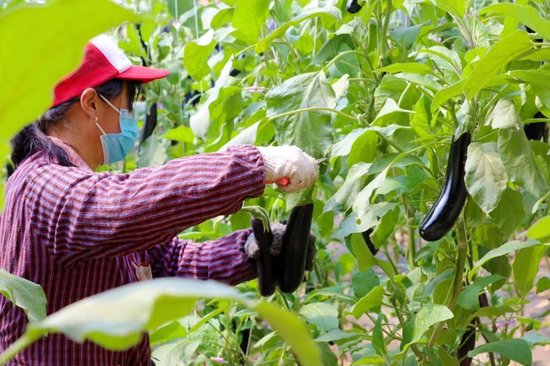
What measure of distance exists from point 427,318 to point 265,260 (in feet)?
1.24

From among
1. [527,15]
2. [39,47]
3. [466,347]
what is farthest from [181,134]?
[39,47]

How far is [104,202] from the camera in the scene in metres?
1.38

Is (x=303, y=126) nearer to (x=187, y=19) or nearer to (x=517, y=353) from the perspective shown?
(x=517, y=353)

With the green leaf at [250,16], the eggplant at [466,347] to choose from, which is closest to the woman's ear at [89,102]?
the green leaf at [250,16]

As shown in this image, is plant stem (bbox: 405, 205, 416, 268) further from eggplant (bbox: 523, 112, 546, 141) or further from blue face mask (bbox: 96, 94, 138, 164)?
blue face mask (bbox: 96, 94, 138, 164)

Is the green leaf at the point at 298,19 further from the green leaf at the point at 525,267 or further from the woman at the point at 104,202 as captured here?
the green leaf at the point at 525,267

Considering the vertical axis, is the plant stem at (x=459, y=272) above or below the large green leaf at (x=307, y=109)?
below

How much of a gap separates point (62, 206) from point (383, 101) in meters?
0.55

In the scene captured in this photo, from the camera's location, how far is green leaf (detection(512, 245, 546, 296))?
1.57 metres

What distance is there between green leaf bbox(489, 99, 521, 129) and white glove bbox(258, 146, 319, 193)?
28 cm

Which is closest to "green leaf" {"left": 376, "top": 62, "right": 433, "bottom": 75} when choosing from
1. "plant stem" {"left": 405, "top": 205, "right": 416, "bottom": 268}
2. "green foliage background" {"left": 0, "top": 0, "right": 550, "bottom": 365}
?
"green foliage background" {"left": 0, "top": 0, "right": 550, "bottom": 365}

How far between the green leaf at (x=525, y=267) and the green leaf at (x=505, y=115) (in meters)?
0.35

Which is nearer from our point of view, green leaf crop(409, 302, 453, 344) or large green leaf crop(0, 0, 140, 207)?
large green leaf crop(0, 0, 140, 207)

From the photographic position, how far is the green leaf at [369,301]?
1472 millimetres
